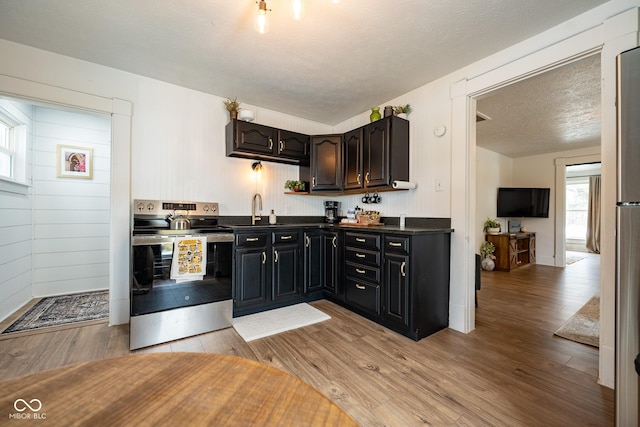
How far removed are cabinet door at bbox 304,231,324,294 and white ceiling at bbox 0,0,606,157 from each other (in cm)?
177

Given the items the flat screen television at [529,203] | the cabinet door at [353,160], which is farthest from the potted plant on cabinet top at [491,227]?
the cabinet door at [353,160]

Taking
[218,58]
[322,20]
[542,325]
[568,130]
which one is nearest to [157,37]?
[218,58]

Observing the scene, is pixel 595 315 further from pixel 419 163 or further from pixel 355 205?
pixel 355 205

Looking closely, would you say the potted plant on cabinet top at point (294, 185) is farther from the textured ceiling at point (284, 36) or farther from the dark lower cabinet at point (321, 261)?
the textured ceiling at point (284, 36)

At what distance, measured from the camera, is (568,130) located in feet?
14.7

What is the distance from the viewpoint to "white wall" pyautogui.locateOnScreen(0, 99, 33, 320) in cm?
267

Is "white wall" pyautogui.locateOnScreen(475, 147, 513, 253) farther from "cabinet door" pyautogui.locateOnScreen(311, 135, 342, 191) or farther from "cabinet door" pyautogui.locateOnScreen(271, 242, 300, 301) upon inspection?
"cabinet door" pyautogui.locateOnScreen(271, 242, 300, 301)

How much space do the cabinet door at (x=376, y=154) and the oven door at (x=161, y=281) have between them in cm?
185

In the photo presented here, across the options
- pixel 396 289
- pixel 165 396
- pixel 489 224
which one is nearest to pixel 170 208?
pixel 396 289

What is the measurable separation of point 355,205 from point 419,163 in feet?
3.94

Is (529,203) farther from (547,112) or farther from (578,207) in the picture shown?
(578,207)

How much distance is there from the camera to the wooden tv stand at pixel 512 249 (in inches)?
206

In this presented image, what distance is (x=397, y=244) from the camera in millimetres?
2469

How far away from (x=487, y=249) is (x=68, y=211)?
698 centimetres
